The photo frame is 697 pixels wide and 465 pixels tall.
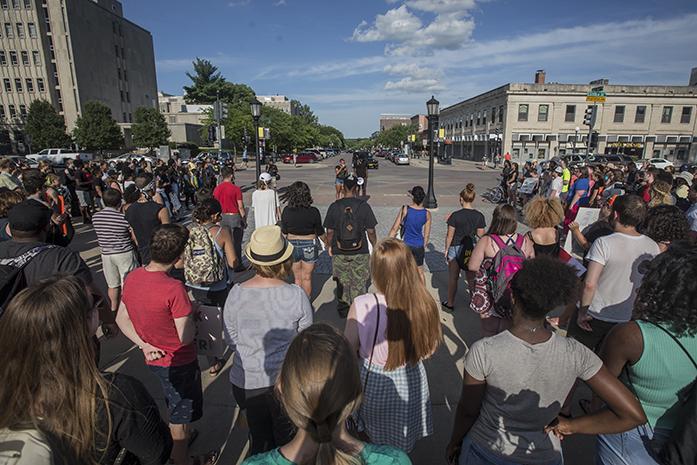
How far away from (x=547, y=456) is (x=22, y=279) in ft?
11.2

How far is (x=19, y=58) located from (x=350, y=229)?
71.8 meters

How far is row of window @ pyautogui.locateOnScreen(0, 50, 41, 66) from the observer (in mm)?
52688

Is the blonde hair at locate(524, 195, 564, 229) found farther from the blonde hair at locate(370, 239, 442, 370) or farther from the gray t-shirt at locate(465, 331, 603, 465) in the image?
the gray t-shirt at locate(465, 331, 603, 465)

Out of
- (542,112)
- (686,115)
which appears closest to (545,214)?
(542,112)

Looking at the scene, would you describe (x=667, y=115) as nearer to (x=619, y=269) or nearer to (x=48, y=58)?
(x=619, y=269)

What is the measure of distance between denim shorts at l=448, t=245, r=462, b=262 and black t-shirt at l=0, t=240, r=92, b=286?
166 inches

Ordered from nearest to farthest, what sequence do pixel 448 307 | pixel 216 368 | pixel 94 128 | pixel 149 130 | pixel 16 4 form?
1. pixel 216 368
2. pixel 448 307
3. pixel 94 128
4. pixel 149 130
5. pixel 16 4

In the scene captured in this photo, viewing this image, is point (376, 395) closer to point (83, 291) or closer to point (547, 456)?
point (547, 456)

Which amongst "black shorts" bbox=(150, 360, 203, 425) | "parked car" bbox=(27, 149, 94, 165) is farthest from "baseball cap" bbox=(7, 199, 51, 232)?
"parked car" bbox=(27, 149, 94, 165)

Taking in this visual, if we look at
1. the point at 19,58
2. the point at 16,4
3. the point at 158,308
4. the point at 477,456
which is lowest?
the point at 477,456

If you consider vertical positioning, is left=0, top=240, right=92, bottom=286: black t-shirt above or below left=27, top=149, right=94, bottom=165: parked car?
below

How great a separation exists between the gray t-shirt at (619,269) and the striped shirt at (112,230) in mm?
4963

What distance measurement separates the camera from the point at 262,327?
2.32 m

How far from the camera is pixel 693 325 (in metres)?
1.65
